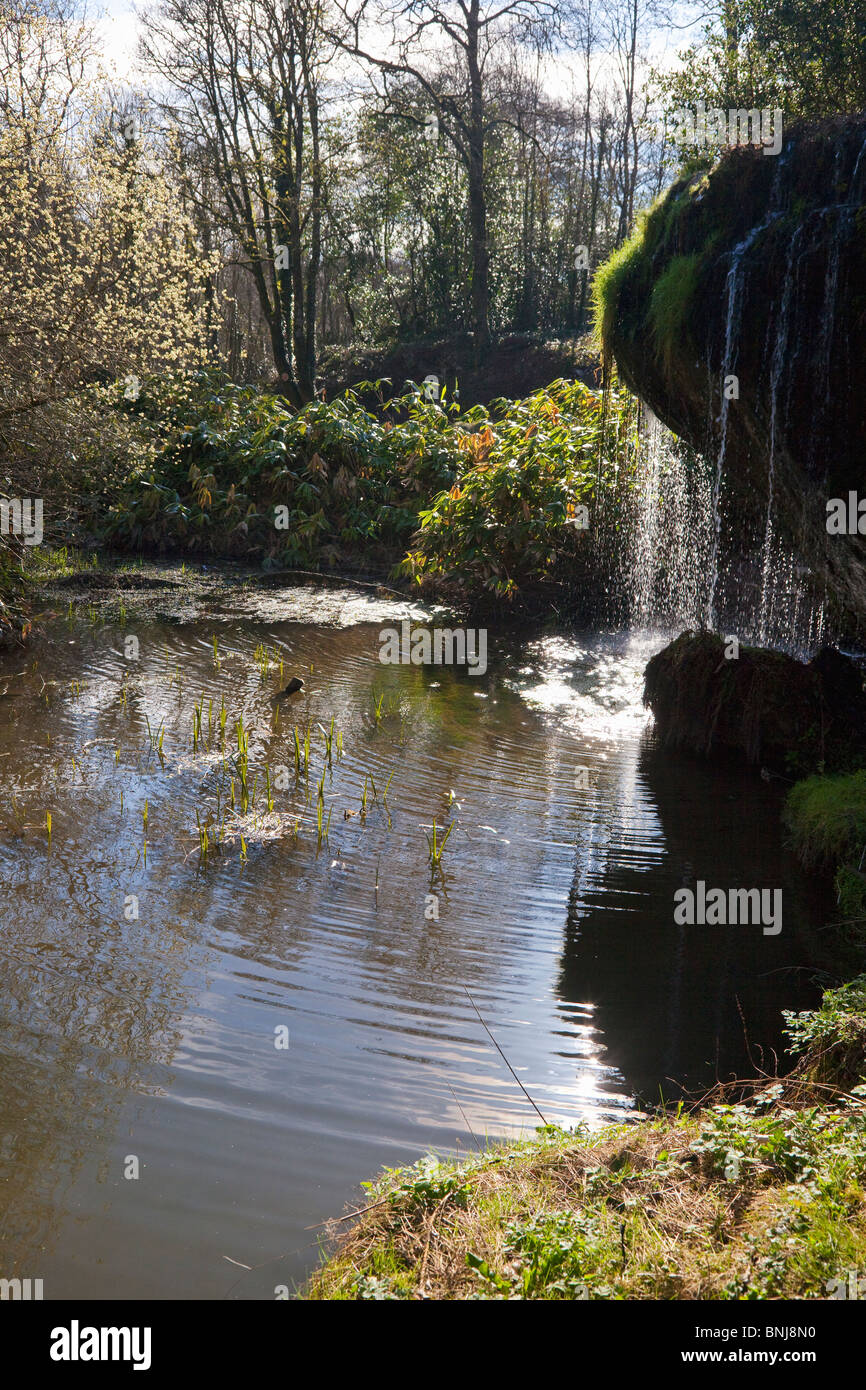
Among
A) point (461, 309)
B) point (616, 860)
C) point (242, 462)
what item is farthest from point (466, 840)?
point (461, 309)

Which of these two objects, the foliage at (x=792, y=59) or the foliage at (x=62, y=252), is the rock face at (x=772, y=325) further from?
the foliage at (x=62, y=252)

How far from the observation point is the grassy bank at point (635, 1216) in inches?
90.2

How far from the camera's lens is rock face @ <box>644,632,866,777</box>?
7277 mm

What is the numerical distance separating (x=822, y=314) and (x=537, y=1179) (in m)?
5.77

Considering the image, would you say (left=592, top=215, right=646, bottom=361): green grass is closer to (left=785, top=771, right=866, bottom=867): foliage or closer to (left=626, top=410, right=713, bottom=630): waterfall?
(left=626, top=410, right=713, bottom=630): waterfall

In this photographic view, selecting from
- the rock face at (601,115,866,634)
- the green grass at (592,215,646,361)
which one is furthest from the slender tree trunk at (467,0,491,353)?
the rock face at (601,115,866,634)

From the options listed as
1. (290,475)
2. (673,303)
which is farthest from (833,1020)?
(290,475)

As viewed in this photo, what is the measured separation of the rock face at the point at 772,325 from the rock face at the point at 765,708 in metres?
0.68

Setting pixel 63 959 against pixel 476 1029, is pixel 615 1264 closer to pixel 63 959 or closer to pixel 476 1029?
pixel 476 1029

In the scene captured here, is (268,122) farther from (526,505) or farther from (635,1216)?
(635,1216)

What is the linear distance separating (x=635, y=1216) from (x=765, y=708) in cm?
557

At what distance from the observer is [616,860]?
5.82 meters

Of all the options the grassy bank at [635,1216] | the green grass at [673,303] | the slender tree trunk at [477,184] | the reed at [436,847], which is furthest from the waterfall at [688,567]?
the slender tree trunk at [477,184]

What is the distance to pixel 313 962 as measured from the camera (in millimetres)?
4473
